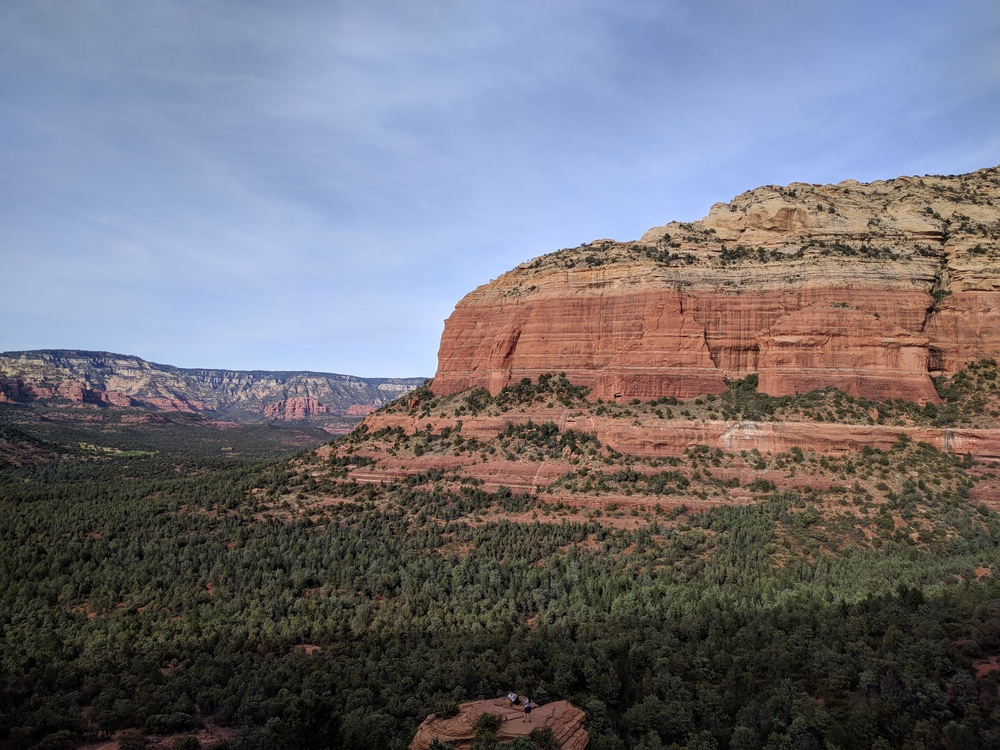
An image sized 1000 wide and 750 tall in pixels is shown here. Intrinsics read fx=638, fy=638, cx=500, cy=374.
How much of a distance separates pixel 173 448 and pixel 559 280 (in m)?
136

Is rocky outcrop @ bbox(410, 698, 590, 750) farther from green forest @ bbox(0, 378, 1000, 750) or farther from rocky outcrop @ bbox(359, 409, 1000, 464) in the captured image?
rocky outcrop @ bbox(359, 409, 1000, 464)

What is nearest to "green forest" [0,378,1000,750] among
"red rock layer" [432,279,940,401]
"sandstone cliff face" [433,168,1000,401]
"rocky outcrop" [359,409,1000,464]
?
"rocky outcrop" [359,409,1000,464]

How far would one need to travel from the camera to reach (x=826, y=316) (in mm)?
55375

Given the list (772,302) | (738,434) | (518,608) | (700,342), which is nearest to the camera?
(518,608)

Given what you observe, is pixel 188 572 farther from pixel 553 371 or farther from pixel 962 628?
pixel 962 628

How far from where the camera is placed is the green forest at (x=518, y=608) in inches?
1023

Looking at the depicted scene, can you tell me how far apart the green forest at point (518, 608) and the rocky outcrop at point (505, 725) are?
831mm

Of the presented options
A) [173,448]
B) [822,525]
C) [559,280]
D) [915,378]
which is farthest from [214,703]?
[173,448]

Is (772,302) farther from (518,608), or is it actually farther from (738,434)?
(518,608)

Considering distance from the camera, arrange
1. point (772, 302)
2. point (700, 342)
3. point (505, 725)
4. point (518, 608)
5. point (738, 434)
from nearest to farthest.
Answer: point (505, 725), point (518, 608), point (738, 434), point (772, 302), point (700, 342)

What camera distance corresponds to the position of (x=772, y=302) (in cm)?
5941

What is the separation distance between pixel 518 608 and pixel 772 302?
122ft

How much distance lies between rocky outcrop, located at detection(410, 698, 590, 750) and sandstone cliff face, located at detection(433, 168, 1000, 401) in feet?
124

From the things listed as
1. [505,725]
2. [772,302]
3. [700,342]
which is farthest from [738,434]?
[505,725]
